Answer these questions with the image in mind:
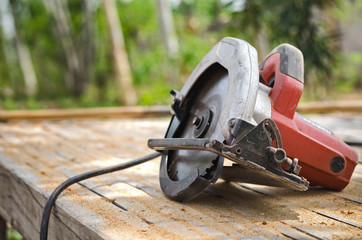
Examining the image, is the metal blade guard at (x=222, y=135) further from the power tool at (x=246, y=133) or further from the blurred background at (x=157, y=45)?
the blurred background at (x=157, y=45)

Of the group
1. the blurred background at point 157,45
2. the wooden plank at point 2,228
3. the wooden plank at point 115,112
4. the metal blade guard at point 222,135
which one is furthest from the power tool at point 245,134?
the blurred background at point 157,45

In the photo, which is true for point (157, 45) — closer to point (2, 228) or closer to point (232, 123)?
point (2, 228)

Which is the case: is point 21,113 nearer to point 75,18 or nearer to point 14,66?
point 75,18

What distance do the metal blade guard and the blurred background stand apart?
10.4 ft

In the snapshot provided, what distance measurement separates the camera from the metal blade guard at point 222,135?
1270 millimetres

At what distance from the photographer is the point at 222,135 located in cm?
133

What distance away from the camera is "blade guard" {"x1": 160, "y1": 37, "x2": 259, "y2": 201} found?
4.25ft

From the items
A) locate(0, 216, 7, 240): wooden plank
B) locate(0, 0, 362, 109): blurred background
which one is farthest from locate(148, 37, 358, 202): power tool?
locate(0, 0, 362, 109): blurred background

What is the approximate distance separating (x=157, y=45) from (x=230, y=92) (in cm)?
1151

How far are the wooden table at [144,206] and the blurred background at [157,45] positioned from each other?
3.03m

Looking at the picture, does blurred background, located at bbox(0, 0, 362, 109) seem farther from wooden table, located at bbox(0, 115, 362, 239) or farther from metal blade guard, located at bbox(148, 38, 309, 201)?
metal blade guard, located at bbox(148, 38, 309, 201)

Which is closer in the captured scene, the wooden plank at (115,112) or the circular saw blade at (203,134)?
the circular saw blade at (203,134)

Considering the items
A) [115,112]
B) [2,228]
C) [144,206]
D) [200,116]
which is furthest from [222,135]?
[115,112]

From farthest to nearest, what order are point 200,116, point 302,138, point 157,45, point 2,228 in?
1. point 157,45
2. point 2,228
3. point 200,116
4. point 302,138
